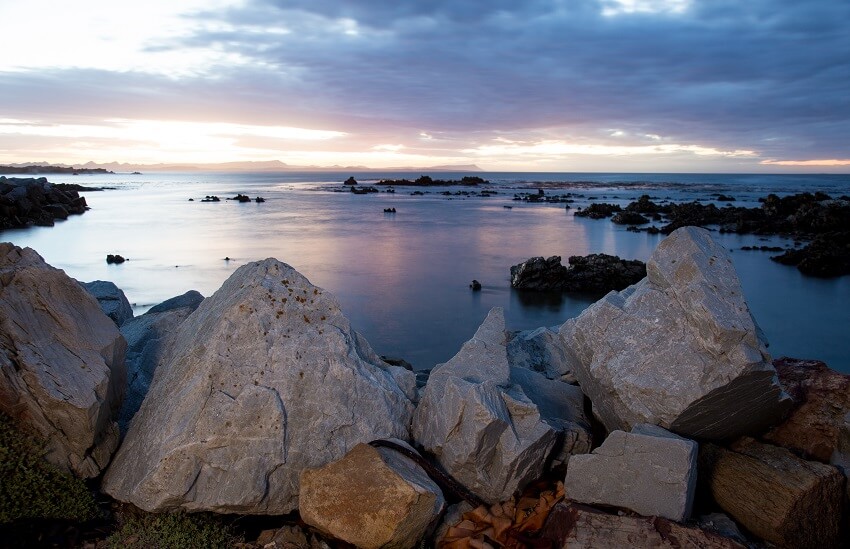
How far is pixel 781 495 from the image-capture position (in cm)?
429

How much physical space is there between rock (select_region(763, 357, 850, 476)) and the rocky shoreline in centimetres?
2

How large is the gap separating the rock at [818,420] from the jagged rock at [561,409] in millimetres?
1575

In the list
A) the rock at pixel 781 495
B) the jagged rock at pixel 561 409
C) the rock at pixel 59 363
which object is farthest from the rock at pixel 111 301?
the rock at pixel 781 495

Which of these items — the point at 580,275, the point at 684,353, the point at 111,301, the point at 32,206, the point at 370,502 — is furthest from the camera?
the point at 32,206

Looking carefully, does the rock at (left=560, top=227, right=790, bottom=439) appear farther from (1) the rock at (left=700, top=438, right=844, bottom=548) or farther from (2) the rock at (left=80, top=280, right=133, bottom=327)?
(2) the rock at (left=80, top=280, right=133, bottom=327)

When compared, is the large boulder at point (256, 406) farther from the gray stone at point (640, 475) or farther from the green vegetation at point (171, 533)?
the gray stone at point (640, 475)

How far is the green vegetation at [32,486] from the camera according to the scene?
4.09 metres

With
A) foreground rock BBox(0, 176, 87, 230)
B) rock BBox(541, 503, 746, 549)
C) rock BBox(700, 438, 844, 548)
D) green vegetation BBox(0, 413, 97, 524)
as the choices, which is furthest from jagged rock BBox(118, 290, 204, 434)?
foreground rock BBox(0, 176, 87, 230)

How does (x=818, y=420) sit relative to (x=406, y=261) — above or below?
above

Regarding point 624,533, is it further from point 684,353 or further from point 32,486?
point 32,486

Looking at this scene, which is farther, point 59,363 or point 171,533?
point 59,363

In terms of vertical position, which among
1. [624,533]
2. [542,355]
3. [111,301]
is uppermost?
[111,301]

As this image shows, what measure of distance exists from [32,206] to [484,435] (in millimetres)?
34749

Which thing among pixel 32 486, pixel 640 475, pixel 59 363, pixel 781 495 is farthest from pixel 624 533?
pixel 59 363
